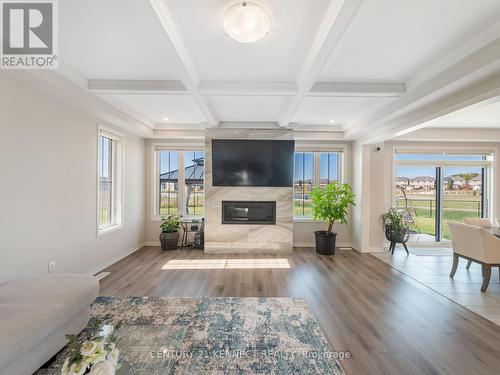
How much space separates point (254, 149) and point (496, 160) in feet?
19.0

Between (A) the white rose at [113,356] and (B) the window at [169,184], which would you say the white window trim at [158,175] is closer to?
(B) the window at [169,184]

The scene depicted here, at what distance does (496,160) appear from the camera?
18.4 feet

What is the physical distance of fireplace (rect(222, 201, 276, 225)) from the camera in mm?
5191

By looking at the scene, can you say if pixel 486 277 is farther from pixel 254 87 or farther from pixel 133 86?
pixel 133 86

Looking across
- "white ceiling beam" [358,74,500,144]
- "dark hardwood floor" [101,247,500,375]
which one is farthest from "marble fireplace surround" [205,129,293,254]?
"white ceiling beam" [358,74,500,144]

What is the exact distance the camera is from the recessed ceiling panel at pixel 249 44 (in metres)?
1.78

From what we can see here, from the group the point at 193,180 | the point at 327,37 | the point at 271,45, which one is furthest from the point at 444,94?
the point at 193,180

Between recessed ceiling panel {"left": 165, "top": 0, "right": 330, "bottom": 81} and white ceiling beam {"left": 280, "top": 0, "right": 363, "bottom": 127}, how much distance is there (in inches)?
2.3

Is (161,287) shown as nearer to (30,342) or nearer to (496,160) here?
(30,342)

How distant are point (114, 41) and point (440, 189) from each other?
7064 mm

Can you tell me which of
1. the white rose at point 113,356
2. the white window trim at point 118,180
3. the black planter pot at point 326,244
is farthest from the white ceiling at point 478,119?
the white window trim at point 118,180

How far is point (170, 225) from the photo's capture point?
211 inches

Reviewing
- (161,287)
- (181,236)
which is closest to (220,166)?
(181,236)

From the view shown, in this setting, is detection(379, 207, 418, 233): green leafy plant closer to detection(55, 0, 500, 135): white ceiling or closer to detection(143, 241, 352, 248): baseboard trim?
detection(143, 241, 352, 248): baseboard trim
